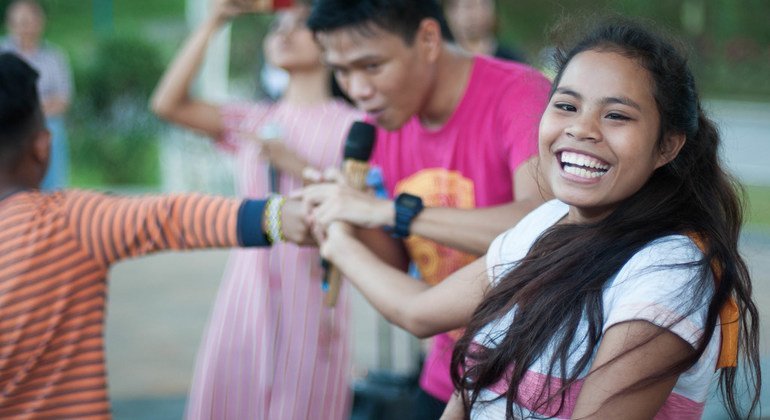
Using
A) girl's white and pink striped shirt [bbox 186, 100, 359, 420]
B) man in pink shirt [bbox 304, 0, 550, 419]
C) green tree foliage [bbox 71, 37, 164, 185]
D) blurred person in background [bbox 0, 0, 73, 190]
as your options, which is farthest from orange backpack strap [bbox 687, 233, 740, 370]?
green tree foliage [bbox 71, 37, 164, 185]

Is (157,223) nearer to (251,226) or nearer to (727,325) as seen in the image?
(251,226)

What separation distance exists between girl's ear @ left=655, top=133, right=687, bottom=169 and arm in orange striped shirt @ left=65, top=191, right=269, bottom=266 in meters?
1.17

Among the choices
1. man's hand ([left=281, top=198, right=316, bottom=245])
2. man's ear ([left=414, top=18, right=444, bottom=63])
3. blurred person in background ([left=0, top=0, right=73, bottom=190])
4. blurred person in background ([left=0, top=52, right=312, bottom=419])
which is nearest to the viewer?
blurred person in background ([left=0, top=52, right=312, bottom=419])

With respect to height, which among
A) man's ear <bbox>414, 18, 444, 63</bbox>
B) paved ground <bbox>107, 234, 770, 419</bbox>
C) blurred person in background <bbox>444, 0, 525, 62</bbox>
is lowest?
paved ground <bbox>107, 234, 770, 419</bbox>

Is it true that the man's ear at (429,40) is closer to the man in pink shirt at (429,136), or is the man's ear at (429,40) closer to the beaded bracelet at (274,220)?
the man in pink shirt at (429,136)

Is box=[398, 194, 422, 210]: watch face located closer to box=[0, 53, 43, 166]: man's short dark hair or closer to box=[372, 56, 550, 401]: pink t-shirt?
box=[372, 56, 550, 401]: pink t-shirt

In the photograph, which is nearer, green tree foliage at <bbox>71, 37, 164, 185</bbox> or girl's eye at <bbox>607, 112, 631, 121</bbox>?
girl's eye at <bbox>607, 112, 631, 121</bbox>

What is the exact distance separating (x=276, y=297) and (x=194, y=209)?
3.18 feet

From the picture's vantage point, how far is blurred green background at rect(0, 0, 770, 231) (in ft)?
37.3

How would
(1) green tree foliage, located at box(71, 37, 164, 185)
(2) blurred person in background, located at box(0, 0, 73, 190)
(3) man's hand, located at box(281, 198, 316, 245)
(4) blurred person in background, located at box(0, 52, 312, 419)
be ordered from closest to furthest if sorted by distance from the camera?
(4) blurred person in background, located at box(0, 52, 312, 419) < (3) man's hand, located at box(281, 198, 316, 245) < (2) blurred person in background, located at box(0, 0, 73, 190) < (1) green tree foliage, located at box(71, 37, 164, 185)

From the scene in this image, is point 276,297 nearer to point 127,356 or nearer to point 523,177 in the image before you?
point 523,177

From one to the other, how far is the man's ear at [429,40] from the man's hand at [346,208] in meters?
0.50

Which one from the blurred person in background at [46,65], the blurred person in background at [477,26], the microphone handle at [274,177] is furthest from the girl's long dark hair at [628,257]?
the blurred person in background at [46,65]

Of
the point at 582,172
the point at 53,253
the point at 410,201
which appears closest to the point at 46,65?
the point at 53,253
